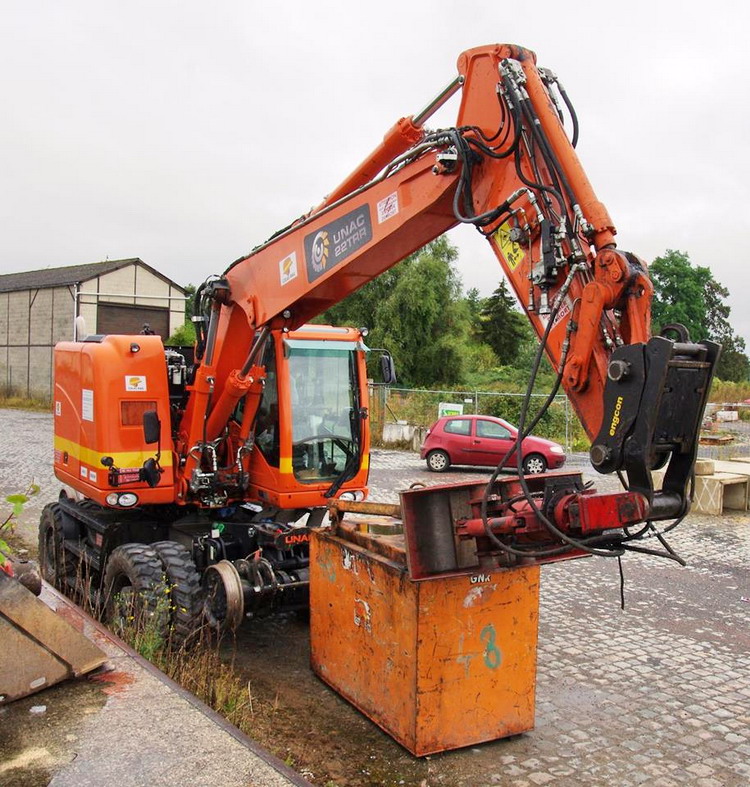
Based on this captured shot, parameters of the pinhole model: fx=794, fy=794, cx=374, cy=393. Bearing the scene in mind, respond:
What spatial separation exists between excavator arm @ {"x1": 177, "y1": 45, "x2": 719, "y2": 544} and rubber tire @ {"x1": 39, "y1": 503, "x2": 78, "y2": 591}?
355 cm

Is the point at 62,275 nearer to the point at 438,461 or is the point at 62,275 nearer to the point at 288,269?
the point at 438,461

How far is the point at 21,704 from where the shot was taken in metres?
4.49

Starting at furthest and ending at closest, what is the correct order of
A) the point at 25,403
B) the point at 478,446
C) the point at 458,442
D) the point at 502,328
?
the point at 502,328, the point at 25,403, the point at 458,442, the point at 478,446

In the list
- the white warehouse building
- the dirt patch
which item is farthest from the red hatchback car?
the white warehouse building

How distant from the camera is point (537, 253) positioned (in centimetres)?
452

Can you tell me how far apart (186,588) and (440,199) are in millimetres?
3653

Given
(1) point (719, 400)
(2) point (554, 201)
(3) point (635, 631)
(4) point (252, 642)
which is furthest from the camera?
(1) point (719, 400)

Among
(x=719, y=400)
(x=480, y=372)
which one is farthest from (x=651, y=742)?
(x=719, y=400)

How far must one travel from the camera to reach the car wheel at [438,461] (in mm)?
19703

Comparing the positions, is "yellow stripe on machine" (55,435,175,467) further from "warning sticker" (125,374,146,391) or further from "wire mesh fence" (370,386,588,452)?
"wire mesh fence" (370,386,588,452)

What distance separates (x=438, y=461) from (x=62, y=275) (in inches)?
1093

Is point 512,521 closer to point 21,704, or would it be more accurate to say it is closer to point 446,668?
point 446,668

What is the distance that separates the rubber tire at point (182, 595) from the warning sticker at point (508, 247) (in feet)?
12.0

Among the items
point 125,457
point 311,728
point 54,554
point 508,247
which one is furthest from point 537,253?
point 54,554
